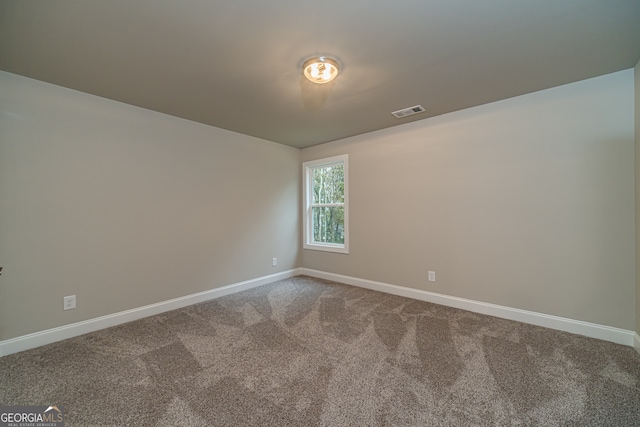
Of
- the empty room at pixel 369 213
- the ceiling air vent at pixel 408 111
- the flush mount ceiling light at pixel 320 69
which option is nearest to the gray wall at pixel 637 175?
the empty room at pixel 369 213

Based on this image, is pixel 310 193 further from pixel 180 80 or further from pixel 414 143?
pixel 180 80

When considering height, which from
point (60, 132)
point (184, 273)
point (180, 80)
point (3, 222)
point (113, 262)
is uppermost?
point (180, 80)

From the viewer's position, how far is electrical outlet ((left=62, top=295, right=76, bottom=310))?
2.47 metres

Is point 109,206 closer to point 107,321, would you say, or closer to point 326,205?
point 107,321

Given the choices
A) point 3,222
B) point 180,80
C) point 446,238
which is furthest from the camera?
point 446,238

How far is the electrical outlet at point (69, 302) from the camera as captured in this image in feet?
8.11

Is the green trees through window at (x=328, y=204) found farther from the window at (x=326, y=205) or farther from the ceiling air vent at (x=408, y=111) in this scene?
the ceiling air vent at (x=408, y=111)

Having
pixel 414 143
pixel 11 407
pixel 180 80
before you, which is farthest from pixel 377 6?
pixel 11 407

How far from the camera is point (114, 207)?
2783 millimetres

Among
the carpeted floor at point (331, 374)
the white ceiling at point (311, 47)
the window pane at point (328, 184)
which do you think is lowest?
the carpeted floor at point (331, 374)

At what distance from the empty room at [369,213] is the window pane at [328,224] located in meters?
0.65

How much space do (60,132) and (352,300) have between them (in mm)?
3637

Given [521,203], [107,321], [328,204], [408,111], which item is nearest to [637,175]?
[521,203]

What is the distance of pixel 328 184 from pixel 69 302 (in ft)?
11.9
